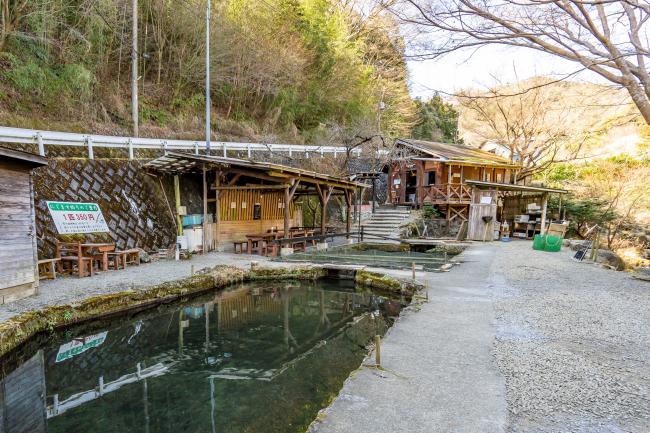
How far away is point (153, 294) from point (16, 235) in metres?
2.40

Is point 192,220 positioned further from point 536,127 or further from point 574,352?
point 536,127

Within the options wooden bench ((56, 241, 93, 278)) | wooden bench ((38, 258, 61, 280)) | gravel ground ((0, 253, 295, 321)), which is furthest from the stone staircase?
wooden bench ((38, 258, 61, 280))

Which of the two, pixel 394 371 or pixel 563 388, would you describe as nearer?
pixel 563 388

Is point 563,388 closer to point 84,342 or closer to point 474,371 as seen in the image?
point 474,371

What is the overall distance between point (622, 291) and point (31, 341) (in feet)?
34.3

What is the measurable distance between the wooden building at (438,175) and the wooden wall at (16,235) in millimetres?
15268

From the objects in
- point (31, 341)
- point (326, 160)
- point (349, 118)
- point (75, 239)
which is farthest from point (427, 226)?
point (31, 341)

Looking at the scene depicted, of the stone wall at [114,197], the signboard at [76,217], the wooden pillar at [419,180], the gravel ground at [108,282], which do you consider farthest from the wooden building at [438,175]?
the signboard at [76,217]

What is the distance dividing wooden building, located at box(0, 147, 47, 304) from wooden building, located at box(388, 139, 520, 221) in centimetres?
1523

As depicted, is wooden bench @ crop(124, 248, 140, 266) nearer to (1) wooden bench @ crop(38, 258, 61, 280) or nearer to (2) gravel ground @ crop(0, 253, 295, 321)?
(2) gravel ground @ crop(0, 253, 295, 321)

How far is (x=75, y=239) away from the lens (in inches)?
344

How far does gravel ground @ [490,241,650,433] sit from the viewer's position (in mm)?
2854

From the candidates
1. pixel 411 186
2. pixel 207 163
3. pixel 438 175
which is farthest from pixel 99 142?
pixel 411 186

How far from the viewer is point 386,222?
17.0 m
